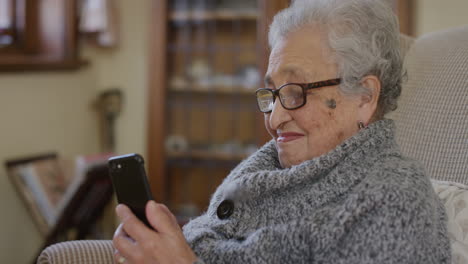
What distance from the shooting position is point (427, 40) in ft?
4.87

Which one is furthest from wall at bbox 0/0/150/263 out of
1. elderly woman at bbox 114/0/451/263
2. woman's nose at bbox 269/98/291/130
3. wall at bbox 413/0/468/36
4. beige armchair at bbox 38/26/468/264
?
woman's nose at bbox 269/98/291/130

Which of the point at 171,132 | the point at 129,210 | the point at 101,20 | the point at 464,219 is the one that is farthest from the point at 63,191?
the point at 464,219

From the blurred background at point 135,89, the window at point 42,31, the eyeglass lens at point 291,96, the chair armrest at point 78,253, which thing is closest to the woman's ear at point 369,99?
the eyeglass lens at point 291,96

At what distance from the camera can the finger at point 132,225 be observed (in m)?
1.02

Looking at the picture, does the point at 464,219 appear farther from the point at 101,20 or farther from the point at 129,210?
the point at 101,20

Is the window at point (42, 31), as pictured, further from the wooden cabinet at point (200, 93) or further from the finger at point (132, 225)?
the finger at point (132, 225)

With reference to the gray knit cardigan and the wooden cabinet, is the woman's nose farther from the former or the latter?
the wooden cabinet

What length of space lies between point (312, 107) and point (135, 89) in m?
2.27

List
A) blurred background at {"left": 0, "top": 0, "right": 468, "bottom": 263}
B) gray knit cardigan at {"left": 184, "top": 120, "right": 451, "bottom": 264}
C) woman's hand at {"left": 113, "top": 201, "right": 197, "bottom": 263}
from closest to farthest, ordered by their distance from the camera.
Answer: gray knit cardigan at {"left": 184, "top": 120, "right": 451, "bottom": 264} → woman's hand at {"left": 113, "top": 201, "right": 197, "bottom": 263} → blurred background at {"left": 0, "top": 0, "right": 468, "bottom": 263}

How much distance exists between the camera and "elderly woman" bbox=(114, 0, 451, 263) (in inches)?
36.6

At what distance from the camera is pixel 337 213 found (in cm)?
95

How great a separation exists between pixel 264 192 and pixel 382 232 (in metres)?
0.27

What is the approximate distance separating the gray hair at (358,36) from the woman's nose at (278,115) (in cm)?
12

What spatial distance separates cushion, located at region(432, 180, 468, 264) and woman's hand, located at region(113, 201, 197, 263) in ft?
1.68
